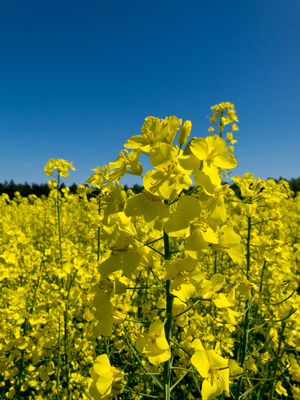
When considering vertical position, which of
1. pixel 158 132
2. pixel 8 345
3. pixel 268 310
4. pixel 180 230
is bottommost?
pixel 8 345

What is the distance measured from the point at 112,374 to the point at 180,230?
76 centimetres

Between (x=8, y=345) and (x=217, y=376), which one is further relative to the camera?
(x=8, y=345)

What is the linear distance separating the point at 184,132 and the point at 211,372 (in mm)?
1088

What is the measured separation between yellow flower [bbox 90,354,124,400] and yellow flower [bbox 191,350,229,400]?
387 millimetres

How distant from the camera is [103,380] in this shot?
125 cm

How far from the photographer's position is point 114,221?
4.17 ft

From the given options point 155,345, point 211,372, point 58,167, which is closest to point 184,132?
point 155,345

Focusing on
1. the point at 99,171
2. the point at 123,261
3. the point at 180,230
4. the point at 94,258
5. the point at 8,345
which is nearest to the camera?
the point at 180,230

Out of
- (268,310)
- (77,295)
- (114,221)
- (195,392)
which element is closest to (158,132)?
(114,221)

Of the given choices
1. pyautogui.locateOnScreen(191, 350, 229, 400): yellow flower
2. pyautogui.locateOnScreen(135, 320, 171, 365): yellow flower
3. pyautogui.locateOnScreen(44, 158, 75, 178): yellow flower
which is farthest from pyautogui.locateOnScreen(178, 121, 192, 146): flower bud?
pyautogui.locateOnScreen(44, 158, 75, 178): yellow flower

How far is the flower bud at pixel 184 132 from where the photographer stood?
1.28m

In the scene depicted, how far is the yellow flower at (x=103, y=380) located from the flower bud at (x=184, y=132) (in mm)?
1091

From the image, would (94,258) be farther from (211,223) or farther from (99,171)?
(211,223)

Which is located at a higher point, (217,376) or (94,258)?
(94,258)
